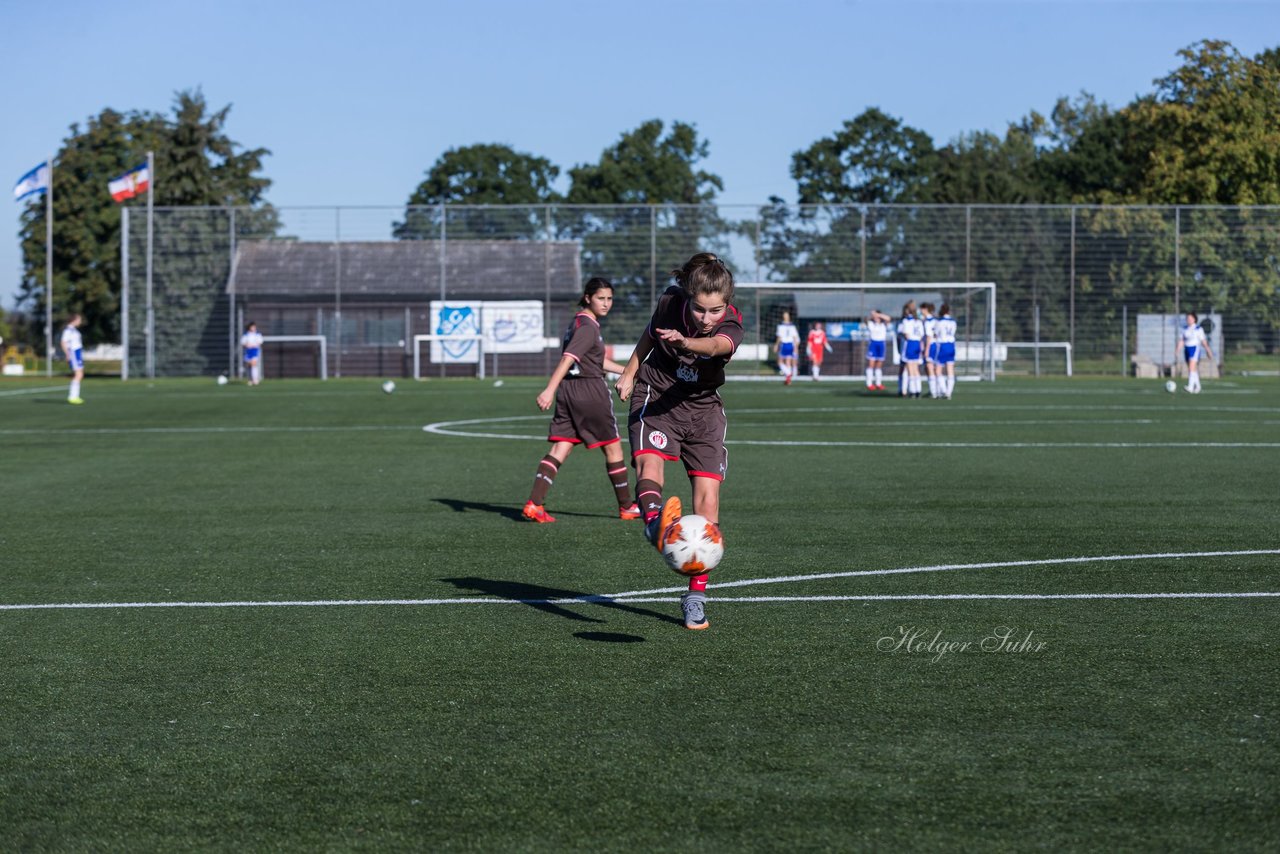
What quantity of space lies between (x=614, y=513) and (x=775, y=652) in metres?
5.73

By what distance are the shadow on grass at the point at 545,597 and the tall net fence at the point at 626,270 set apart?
135ft

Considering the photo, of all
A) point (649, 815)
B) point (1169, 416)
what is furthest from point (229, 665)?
point (1169, 416)

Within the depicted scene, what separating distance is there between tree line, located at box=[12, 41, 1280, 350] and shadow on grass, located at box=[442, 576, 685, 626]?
4242 centimetres

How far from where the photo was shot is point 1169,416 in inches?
955

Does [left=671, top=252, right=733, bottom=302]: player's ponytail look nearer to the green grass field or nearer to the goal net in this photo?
the green grass field

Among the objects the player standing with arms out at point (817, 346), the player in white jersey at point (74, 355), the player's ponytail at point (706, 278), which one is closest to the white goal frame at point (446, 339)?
the player standing with arms out at point (817, 346)

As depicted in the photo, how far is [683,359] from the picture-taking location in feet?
24.6

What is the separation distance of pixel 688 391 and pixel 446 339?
4362 cm

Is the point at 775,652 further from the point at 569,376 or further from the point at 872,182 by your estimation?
the point at 872,182

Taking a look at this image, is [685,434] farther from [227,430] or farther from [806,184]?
[806,184]

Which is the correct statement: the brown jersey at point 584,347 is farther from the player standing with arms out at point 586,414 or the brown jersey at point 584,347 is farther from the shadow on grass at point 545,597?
the shadow on grass at point 545,597

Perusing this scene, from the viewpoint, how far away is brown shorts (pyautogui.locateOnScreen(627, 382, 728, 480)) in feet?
25.0

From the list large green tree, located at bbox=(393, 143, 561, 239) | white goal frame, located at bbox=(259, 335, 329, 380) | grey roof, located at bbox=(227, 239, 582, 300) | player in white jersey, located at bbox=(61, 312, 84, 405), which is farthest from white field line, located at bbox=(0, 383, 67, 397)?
large green tree, located at bbox=(393, 143, 561, 239)

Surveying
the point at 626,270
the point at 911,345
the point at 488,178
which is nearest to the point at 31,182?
the point at 626,270
